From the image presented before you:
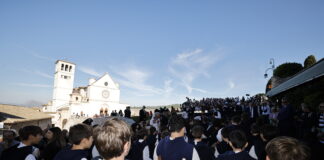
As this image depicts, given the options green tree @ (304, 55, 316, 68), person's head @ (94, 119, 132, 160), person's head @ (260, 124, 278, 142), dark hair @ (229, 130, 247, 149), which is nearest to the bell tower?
green tree @ (304, 55, 316, 68)

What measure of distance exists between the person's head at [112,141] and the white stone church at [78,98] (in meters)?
50.3

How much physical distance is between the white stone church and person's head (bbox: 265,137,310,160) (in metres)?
50.7

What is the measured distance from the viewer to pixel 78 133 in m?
2.76

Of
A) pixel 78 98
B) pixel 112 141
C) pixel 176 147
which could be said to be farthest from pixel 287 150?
pixel 78 98

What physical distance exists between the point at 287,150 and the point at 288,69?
98.4 feet

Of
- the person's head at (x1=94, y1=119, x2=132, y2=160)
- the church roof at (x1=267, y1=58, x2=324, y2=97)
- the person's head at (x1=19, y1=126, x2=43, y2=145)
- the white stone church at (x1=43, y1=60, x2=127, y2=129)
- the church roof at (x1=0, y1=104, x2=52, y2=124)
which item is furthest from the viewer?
the white stone church at (x1=43, y1=60, x2=127, y2=129)

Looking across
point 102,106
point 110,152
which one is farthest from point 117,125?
point 102,106

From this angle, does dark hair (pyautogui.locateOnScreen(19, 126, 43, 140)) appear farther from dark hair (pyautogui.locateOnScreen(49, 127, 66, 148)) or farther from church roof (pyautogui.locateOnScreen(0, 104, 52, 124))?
church roof (pyautogui.locateOnScreen(0, 104, 52, 124))

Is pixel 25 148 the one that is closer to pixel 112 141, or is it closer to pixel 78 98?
pixel 112 141

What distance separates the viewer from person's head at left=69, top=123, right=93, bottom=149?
107 inches

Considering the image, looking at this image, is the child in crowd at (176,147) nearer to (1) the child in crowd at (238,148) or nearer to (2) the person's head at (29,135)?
(1) the child in crowd at (238,148)

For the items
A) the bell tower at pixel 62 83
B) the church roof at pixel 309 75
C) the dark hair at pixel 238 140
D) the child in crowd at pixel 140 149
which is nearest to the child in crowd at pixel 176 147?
the dark hair at pixel 238 140

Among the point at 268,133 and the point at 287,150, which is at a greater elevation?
the point at 287,150

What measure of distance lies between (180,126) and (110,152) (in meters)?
1.92
